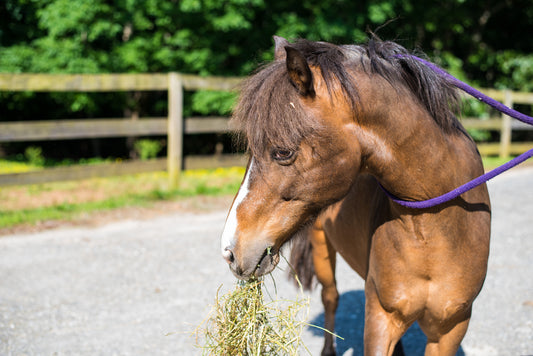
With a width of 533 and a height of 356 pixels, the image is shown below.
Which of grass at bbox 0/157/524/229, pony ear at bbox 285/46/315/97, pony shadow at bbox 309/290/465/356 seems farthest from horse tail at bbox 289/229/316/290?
grass at bbox 0/157/524/229

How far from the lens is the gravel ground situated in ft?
11.8

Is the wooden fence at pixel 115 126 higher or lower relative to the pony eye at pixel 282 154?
lower

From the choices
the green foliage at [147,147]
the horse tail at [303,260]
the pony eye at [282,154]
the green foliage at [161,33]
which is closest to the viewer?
the pony eye at [282,154]

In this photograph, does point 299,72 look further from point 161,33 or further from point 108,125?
point 161,33

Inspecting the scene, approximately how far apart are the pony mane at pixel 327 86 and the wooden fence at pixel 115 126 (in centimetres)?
503

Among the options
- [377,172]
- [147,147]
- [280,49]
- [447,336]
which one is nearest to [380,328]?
[447,336]

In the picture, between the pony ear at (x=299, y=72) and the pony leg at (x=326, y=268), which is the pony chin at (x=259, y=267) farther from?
the pony leg at (x=326, y=268)

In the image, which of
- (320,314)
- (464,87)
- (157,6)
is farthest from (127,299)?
(157,6)

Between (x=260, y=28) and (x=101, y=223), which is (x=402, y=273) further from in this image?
(x=260, y=28)

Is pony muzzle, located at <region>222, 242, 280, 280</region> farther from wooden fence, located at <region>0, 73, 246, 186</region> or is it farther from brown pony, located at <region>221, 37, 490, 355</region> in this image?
wooden fence, located at <region>0, 73, 246, 186</region>

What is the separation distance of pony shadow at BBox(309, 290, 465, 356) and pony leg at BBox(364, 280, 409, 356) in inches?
52.7

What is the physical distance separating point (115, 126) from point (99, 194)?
1.18 metres

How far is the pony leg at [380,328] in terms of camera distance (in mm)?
2258

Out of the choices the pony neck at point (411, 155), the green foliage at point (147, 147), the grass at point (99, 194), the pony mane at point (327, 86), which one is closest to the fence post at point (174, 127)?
the grass at point (99, 194)
